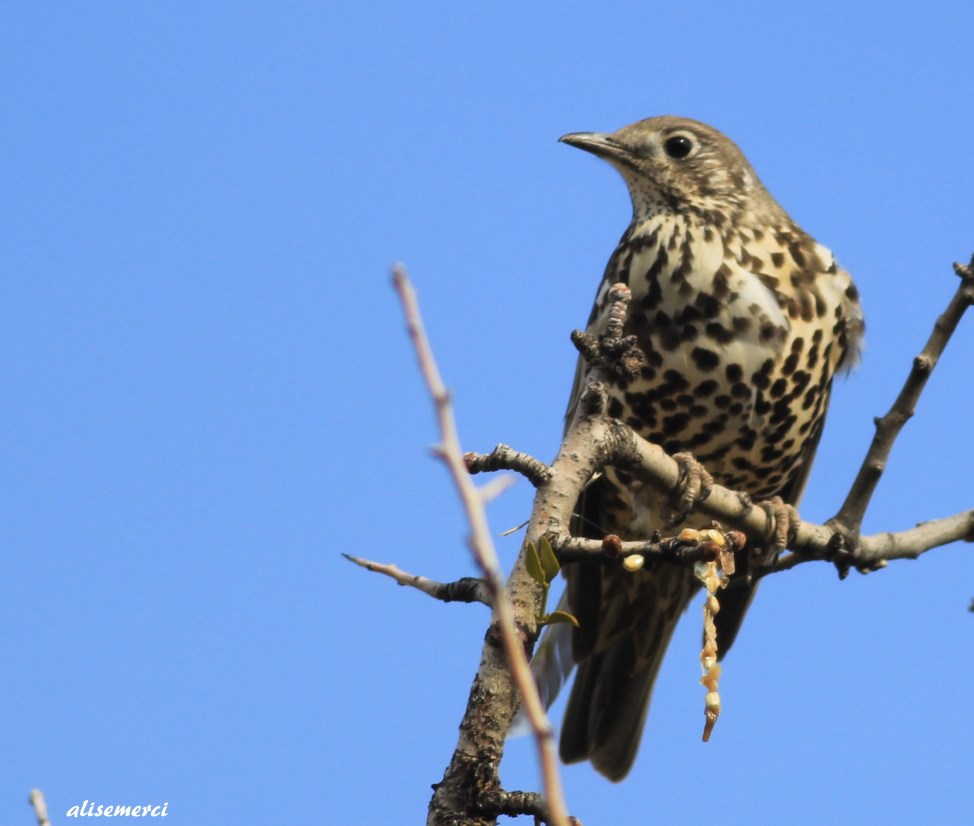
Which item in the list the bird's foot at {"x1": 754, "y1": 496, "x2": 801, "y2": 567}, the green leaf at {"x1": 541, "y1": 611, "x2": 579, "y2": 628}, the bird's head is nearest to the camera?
the green leaf at {"x1": 541, "y1": 611, "x2": 579, "y2": 628}

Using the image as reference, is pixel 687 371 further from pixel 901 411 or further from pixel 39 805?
pixel 39 805

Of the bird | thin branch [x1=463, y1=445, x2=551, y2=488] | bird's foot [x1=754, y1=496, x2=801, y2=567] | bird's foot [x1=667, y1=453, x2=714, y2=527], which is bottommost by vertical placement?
thin branch [x1=463, y1=445, x2=551, y2=488]

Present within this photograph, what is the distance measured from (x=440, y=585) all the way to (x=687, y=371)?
7.91ft

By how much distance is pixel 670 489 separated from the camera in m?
3.92

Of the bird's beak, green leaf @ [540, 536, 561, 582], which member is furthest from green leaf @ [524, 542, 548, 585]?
the bird's beak

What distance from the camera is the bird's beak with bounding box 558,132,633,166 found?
607 centimetres

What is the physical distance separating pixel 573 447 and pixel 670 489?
2.81 ft

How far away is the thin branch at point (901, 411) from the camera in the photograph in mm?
4145

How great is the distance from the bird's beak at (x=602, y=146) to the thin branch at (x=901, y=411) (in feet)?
6.72

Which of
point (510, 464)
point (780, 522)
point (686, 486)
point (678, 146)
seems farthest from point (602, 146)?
point (510, 464)

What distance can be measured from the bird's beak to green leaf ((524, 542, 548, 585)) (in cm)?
363

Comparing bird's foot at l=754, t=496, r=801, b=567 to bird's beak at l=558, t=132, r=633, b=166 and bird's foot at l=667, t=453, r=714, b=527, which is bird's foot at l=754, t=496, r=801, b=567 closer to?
bird's foot at l=667, t=453, r=714, b=527

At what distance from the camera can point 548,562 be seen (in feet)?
8.99

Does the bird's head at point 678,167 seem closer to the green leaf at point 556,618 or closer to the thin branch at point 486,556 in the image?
the green leaf at point 556,618
